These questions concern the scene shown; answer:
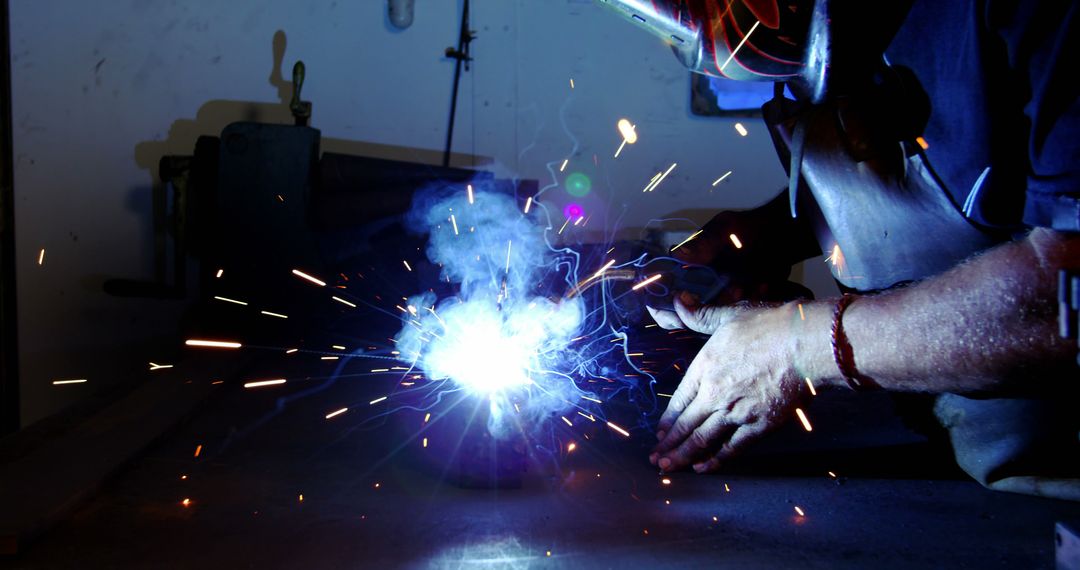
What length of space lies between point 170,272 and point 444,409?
1597 mm

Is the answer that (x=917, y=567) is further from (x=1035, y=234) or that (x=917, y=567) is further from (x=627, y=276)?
(x=627, y=276)

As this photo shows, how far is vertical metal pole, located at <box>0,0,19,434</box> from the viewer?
2.43 m

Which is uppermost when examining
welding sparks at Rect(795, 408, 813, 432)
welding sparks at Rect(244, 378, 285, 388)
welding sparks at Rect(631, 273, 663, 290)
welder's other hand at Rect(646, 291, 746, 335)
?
welding sparks at Rect(631, 273, 663, 290)

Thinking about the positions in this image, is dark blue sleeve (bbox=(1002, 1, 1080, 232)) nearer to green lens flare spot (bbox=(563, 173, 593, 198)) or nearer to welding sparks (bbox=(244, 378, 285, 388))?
welding sparks (bbox=(244, 378, 285, 388))

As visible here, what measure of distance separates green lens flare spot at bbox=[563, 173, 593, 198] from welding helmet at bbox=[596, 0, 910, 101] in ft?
4.74

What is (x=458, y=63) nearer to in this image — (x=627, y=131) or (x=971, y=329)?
(x=627, y=131)

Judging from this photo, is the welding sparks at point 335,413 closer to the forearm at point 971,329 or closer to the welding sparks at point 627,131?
the forearm at point 971,329

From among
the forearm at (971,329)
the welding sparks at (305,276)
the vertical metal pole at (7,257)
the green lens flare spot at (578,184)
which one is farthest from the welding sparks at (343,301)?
the forearm at (971,329)

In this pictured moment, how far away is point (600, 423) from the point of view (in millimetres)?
1515

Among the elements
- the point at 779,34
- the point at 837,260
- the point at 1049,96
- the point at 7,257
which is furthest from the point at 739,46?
the point at 7,257

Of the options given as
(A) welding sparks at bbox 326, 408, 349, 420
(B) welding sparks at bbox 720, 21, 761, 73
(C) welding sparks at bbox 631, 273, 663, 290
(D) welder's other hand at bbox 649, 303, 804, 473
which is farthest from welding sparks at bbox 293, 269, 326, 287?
(B) welding sparks at bbox 720, 21, 761, 73

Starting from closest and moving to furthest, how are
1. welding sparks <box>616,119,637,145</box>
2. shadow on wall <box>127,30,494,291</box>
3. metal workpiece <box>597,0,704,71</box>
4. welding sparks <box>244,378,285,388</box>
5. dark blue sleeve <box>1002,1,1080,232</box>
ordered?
dark blue sleeve <box>1002,1,1080,232</box> → metal workpiece <box>597,0,704,71</box> → welding sparks <box>244,378,285,388</box> → shadow on wall <box>127,30,494,291</box> → welding sparks <box>616,119,637,145</box>

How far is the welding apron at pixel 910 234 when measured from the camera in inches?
48.4

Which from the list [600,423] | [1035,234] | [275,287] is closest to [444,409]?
[600,423]
